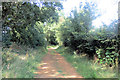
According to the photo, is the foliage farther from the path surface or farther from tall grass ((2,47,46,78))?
the path surface

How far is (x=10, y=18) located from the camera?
1061cm

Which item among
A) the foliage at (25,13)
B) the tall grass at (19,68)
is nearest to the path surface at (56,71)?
the tall grass at (19,68)

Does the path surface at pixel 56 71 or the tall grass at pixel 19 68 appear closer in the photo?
the tall grass at pixel 19 68

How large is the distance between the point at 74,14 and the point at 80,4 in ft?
4.41

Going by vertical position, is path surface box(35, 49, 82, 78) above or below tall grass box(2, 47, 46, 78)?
below

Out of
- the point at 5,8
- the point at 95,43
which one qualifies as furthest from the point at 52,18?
the point at 95,43

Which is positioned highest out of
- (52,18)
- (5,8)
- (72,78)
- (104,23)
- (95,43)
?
(5,8)

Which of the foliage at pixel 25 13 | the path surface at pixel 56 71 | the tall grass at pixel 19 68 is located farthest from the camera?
the foliage at pixel 25 13

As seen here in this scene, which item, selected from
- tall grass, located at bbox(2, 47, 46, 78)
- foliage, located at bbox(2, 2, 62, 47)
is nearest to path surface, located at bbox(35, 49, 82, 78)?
tall grass, located at bbox(2, 47, 46, 78)

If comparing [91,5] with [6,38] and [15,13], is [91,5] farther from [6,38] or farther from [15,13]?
[6,38]

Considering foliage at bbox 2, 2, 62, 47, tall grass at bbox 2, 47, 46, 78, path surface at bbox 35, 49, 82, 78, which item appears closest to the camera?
tall grass at bbox 2, 47, 46, 78

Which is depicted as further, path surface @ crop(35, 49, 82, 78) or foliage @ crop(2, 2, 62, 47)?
Result: foliage @ crop(2, 2, 62, 47)

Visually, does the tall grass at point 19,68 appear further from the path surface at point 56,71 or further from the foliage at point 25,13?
the foliage at point 25,13

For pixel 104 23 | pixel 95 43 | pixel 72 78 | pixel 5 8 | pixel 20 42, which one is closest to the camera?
pixel 72 78
